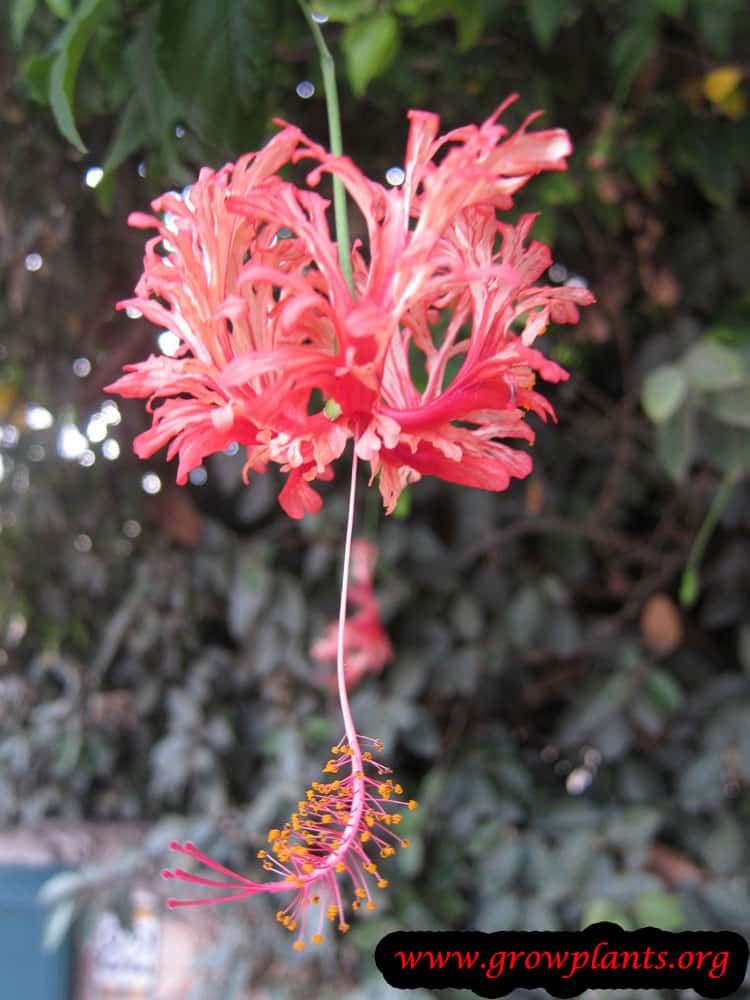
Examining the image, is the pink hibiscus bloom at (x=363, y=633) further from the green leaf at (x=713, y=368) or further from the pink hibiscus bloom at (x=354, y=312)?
the pink hibiscus bloom at (x=354, y=312)

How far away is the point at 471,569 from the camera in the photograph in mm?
1440

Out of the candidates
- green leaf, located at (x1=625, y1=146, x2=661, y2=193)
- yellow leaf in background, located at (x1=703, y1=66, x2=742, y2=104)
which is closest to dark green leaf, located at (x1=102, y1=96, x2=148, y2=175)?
green leaf, located at (x1=625, y1=146, x2=661, y2=193)

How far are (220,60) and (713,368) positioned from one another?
0.54 m

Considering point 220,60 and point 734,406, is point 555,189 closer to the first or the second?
point 734,406

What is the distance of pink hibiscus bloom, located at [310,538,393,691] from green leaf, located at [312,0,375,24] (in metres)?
0.75

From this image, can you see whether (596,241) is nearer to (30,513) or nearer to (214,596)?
(214,596)

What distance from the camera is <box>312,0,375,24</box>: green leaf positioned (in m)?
0.66

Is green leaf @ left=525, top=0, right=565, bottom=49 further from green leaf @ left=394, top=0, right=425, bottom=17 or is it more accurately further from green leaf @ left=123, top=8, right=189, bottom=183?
green leaf @ left=123, top=8, right=189, bottom=183

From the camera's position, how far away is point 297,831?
1.29 ft

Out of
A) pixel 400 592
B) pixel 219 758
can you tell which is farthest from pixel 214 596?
pixel 400 592

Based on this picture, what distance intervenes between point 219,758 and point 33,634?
0.50 metres

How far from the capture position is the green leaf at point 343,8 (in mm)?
664

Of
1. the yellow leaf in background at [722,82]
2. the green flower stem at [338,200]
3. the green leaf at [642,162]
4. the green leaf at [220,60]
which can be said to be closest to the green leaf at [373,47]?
Result: the green leaf at [220,60]

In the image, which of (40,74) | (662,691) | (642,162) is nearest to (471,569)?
(662,691)
